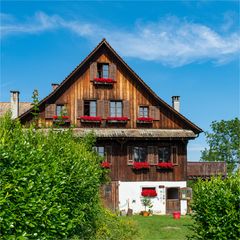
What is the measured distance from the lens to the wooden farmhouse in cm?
3064

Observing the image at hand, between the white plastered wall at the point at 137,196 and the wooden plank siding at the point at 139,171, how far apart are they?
1.20ft

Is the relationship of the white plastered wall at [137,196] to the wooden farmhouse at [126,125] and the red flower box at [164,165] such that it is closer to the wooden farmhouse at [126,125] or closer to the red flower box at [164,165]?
the wooden farmhouse at [126,125]

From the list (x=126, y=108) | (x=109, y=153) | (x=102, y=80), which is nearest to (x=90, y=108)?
(x=102, y=80)

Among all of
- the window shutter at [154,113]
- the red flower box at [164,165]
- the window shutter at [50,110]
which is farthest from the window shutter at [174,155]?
the window shutter at [50,110]

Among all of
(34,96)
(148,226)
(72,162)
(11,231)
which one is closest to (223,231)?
(72,162)

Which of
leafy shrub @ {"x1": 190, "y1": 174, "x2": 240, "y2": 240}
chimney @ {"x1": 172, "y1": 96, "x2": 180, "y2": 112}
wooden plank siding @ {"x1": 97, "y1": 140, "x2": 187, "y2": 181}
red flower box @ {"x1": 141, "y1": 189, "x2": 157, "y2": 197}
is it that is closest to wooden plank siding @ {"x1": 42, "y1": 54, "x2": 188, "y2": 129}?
wooden plank siding @ {"x1": 97, "y1": 140, "x2": 187, "y2": 181}

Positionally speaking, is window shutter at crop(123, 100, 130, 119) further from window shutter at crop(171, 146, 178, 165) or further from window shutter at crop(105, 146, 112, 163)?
window shutter at crop(171, 146, 178, 165)

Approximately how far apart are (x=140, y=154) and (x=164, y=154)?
185 centimetres

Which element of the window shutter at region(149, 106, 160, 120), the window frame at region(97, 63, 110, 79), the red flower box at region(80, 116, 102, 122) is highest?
the window frame at region(97, 63, 110, 79)

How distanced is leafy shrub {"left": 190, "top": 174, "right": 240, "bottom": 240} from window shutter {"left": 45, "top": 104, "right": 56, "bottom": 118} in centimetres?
1995

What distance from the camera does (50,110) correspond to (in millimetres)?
30500

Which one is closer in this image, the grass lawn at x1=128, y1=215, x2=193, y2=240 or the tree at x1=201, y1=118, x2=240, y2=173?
the grass lawn at x1=128, y1=215, x2=193, y2=240

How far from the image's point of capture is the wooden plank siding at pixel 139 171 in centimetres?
3072

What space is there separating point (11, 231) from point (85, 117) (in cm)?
2211
